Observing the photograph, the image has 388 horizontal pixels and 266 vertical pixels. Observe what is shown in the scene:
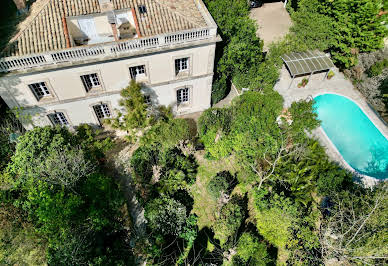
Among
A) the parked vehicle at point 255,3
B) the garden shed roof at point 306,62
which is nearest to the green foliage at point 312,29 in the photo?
the garden shed roof at point 306,62

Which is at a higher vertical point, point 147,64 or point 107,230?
point 147,64

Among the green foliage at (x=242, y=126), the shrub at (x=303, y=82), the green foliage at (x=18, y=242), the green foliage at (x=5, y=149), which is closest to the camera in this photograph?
the green foliage at (x=18, y=242)

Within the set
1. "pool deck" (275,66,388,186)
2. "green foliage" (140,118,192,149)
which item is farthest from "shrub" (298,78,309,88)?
"green foliage" (140,118,192,149)

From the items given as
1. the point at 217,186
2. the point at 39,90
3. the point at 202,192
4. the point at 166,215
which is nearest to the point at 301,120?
the point at 217,186

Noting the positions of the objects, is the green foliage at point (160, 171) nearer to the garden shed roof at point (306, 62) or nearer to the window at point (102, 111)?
the window at point (102, 111)

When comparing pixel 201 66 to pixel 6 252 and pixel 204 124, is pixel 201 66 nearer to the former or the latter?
pixel 204 124

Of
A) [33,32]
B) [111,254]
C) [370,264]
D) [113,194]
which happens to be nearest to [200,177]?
[113,194]
